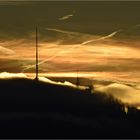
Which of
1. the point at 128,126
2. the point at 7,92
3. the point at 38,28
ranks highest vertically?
the point at 38,28

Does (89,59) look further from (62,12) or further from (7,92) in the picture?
(7,92)

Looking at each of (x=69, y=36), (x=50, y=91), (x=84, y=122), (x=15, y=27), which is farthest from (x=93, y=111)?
(x=15, y=27)

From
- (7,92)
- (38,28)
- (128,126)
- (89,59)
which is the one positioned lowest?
(128,126)

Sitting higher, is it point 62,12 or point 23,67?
point 62,12

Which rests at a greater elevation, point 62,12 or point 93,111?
point 62,12

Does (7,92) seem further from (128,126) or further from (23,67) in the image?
(128,126)

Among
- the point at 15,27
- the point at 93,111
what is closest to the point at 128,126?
the point at 93,111
